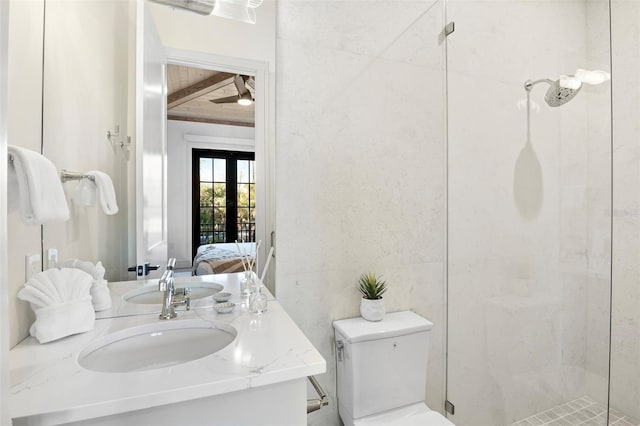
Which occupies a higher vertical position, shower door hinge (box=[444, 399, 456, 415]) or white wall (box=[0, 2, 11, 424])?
white wall (box=[0, 2, 11, 424])

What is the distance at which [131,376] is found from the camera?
72cm

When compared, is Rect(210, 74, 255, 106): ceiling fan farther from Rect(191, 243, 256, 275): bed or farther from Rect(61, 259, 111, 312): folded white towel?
Rect(61, 259, 111, 312): folded white towel

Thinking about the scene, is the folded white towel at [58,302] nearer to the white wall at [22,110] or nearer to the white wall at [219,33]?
the white wall at [22,110]

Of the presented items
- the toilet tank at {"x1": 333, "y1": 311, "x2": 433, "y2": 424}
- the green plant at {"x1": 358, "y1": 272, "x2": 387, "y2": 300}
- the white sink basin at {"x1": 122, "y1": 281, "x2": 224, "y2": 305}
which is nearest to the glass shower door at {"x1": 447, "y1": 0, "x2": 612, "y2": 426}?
the toilet tank at {"x1": 333, "y1": 311, "x2": 433, "y2": 424}

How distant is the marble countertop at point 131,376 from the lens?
62cm

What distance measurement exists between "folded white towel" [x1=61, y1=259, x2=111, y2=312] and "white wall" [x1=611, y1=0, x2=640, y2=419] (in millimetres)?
1936

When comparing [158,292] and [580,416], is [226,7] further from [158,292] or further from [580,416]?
[580,416]

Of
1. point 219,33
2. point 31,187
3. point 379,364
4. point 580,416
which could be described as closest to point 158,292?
point 31,187

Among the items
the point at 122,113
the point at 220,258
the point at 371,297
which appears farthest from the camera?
the point at 371,297

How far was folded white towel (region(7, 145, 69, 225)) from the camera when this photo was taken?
0.70 meters

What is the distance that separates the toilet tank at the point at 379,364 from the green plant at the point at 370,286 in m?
0.11

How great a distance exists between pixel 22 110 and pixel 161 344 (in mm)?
805

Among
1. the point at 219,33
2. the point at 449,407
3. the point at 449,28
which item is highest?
the point at 449,28

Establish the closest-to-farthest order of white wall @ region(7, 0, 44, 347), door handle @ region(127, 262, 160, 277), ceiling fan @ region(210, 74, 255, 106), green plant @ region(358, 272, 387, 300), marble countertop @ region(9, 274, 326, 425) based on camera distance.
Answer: marble countertop @ region(9, 274, 326, 425) < white wall @ region(7, 0, 44, 347) < door handle @ region(127, 262, 160, 277) < ceiling fan @ region(210, 74, 255, 106) < green plant @ region(358, 272, 387, 300)
